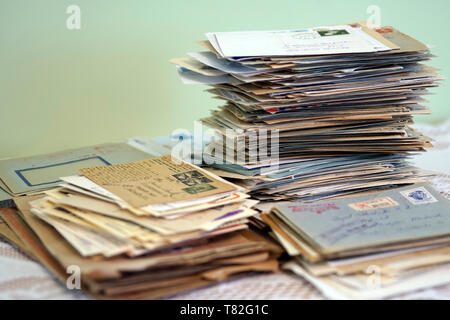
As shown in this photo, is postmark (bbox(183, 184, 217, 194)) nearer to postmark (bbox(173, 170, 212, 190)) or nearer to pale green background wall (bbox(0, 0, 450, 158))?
postmark (bbox(173, 170, 212, 190))

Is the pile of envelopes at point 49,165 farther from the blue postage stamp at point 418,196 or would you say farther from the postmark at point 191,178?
the blue postage stamp at point 418,196

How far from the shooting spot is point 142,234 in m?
0.81

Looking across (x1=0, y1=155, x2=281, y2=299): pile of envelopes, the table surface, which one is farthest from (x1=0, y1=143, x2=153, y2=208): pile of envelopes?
the table surface

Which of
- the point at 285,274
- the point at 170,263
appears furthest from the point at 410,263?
the point at 170,263

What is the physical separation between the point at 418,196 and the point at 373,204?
0.31ft

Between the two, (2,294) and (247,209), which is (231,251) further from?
(2,294)

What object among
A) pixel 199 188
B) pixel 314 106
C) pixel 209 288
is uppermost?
pixel 314 106

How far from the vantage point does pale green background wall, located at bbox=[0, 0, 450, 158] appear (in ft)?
4.52

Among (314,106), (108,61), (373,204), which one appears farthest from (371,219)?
(108,61)

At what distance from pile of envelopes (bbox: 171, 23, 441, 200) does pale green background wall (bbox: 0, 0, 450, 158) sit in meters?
0.39

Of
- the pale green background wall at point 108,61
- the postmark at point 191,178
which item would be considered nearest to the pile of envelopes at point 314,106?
the postmark at point 191,178

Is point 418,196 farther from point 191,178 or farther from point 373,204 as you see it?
point 191,178

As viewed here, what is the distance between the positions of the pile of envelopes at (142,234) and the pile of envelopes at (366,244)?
0.19 ft

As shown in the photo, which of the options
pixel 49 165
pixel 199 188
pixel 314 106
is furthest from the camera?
pixel 49 165
